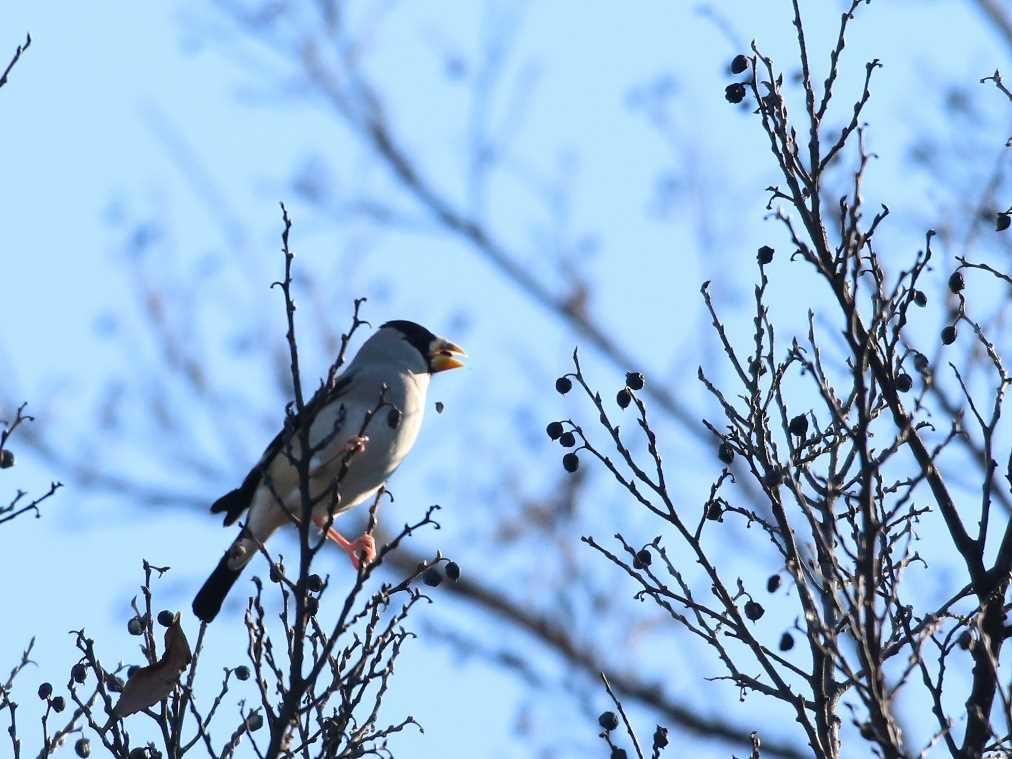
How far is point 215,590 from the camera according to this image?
6.04 metres

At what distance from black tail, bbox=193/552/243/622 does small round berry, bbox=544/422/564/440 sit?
1959 millimetres

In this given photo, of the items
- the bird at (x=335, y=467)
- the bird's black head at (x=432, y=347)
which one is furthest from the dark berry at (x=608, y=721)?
the bird's black head at (x=432, y=347)

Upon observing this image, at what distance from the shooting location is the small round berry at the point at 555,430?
14.9 ft

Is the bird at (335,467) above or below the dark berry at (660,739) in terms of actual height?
above

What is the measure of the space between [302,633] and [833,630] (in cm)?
124

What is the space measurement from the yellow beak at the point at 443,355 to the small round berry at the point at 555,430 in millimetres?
2799

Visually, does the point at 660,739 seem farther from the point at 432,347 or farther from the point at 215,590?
the point at 432,347

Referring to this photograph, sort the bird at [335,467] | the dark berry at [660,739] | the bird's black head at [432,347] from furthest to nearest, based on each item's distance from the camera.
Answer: the bird's black head at [432,347]
the bird at [335,467]
the dark berry at [660,739]

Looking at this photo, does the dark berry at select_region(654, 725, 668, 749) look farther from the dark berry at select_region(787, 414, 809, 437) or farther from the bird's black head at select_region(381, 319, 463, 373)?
the bird's black head at select_region(381, 319, 463, 373)

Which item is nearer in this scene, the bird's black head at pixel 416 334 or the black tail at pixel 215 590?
the black tail at pixel 215 590

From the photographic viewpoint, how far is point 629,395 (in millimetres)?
4336

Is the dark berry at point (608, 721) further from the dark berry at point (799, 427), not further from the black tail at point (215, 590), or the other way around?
the black tail at point (215, 590)

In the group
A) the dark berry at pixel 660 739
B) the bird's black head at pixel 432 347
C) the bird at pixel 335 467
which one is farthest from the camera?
the bird's black head at pixel 432 347

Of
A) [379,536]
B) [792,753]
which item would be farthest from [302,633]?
[792,753]
